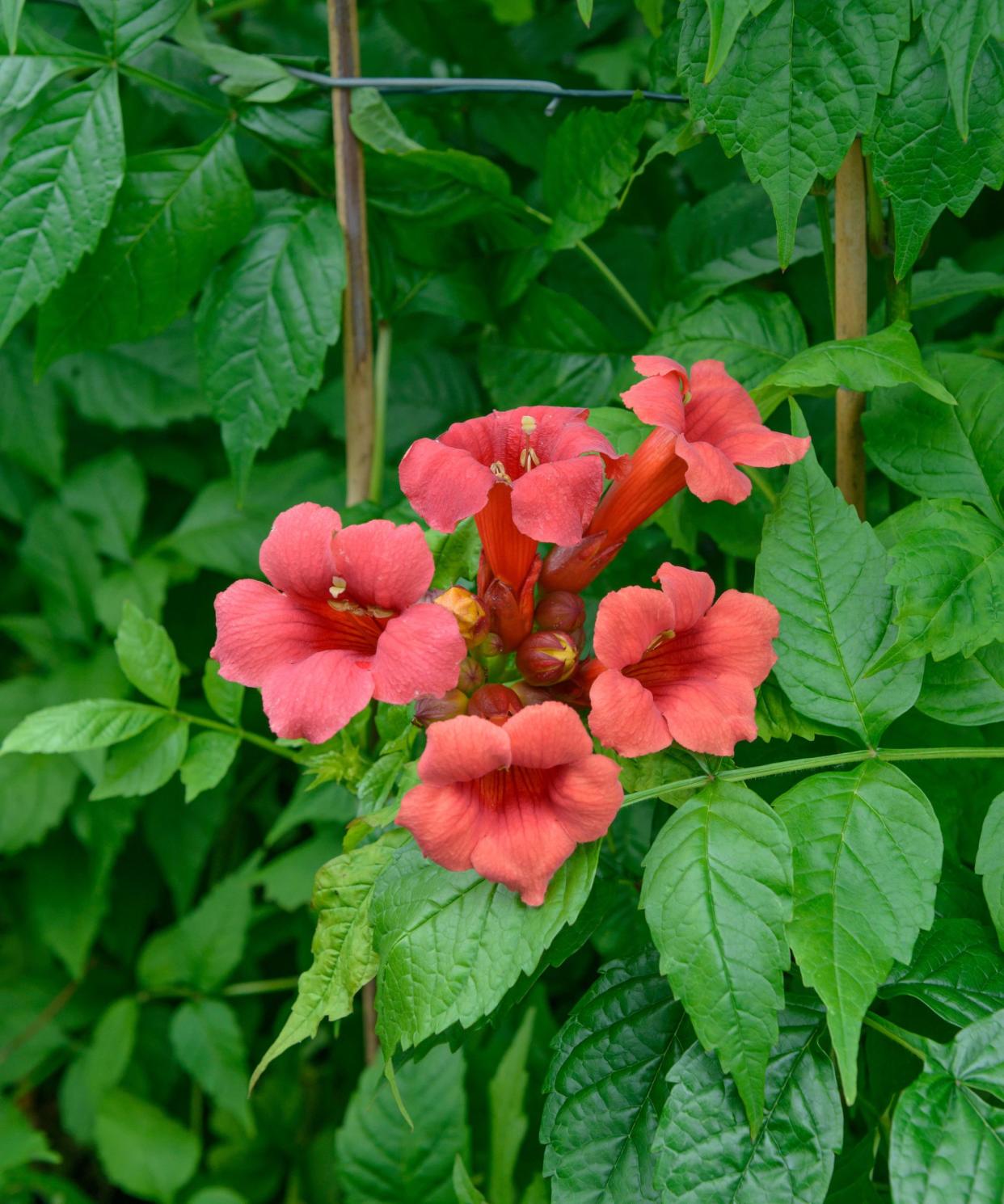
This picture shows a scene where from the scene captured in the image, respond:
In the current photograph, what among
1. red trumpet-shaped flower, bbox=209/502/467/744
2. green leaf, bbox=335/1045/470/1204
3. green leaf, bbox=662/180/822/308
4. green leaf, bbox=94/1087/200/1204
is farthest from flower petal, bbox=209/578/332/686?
green leaf, bbox=94/1087/200/1204

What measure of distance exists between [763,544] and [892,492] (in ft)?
1.81

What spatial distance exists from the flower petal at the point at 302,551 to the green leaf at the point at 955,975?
0.66 m

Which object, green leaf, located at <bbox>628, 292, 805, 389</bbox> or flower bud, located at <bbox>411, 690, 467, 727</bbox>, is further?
green leaf, located at <bbox>628, 292, 805, 389</bbox>

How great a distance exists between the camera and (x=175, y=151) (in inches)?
58.3

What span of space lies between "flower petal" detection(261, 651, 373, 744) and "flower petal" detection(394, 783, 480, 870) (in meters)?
0.09

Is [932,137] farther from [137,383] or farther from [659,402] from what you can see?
[137,383]

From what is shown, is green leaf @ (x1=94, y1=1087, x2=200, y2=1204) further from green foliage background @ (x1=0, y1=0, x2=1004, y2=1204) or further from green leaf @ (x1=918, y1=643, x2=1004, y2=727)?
green leaf @ (x1=918, y1=643, x2=1004, y2=727)

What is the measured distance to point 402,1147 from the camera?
1707 millimetres

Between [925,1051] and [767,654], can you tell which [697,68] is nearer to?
[767,654]

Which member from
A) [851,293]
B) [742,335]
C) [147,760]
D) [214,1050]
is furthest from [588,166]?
[214,1050]

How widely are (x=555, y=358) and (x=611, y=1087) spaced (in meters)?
1.02

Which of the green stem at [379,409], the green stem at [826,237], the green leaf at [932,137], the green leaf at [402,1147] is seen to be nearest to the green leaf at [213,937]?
the green leaf at [402,1147]

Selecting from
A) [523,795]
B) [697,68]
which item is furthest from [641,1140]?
[697,68]

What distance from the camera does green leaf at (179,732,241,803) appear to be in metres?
1.41
